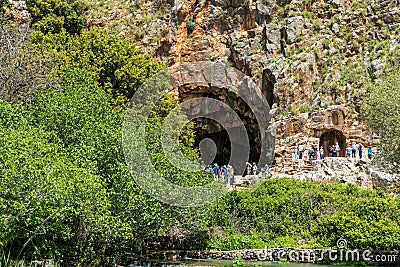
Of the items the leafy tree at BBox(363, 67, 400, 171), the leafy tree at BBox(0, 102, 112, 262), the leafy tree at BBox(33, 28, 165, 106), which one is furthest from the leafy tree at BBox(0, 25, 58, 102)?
the leafy tree at BBox(363, 67, 400, 171)

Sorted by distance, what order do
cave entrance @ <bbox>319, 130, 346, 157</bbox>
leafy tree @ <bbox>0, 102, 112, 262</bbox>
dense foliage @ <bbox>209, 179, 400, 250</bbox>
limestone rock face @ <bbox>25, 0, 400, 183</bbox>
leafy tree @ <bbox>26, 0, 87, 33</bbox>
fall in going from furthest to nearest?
cave entrance @ <bbox>319, 130, 346, 157</bbox>, leafy tree @ <bbox>26, 0, 87, 33</bbox>, limestone rock face @ <bbox>25, 0, 400, 183</bbox>, dense foliage @ <bbox>209, 179, 400, 250</bbox>, leafy tree @ <bbox>0, 102, 112, 262</bbox>

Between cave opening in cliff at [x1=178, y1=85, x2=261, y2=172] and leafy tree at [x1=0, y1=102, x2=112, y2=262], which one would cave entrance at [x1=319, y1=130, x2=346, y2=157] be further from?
leafy tree at [x1=0, y1=102, x2=112, y2=262]

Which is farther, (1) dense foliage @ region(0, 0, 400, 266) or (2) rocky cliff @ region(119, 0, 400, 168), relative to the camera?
(2) rocky cliff @ region(119, 0, 400, 168)

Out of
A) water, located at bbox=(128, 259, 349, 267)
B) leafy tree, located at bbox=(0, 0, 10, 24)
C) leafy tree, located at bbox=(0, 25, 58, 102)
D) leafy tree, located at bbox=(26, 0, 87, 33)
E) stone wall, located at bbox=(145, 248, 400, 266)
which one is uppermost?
leafy tree, located at bbox=(26, 0, 87, 33)

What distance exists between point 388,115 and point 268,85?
56.3 feet

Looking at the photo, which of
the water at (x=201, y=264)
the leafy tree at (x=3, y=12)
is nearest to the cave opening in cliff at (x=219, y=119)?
the leafy tree at (x=3, y=12)

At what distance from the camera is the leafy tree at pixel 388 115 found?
23.5m

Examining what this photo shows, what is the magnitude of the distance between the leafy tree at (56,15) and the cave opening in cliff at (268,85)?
1506 cm

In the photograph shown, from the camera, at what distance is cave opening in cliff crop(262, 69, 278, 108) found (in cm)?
4239

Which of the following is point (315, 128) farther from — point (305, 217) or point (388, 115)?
point (305, 217)

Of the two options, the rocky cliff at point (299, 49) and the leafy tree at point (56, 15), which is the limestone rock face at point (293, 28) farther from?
the leafy tree at point (56, 15)

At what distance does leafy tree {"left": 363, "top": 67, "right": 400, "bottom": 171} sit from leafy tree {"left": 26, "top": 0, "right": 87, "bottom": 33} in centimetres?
2257

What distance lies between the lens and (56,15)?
4172 cm

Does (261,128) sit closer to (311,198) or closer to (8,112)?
(311,198)
